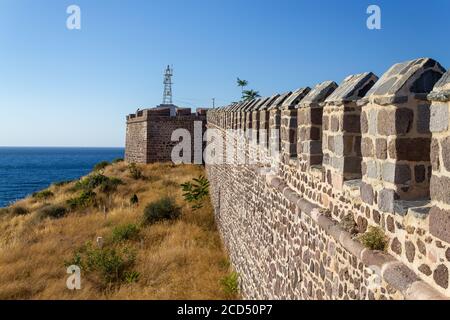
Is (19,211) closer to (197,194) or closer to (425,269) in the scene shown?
(197,194)

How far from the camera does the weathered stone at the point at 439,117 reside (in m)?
2.01

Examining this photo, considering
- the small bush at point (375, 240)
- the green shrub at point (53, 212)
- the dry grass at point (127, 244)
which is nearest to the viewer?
the small bush at point (375, 240)

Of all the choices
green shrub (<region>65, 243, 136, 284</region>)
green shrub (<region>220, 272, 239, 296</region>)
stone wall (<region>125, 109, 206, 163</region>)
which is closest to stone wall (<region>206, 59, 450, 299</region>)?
green shrub (<region>220, 272, 239, 296</region>)

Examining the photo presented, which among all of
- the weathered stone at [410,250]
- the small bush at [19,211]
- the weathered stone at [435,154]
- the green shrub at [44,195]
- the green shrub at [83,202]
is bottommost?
the small bush at [19,211]

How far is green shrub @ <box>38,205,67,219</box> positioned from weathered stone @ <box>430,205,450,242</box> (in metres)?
15.8

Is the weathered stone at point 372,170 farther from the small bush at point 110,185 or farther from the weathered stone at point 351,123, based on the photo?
the small bush at point 110,185

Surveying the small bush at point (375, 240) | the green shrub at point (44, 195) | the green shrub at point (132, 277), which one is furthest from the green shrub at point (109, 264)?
the green shrub at point (44, 195)

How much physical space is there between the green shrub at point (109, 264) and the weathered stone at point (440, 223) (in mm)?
7659

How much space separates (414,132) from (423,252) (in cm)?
73

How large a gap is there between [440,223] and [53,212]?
16.2 meters

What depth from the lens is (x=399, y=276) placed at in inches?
91.4

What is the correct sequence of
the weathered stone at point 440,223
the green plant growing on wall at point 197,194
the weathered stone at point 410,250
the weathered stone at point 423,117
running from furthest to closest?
the green plant growing on wall at point 197,194, the weathered stone at point 423,117, the weathered stone at point 410,250, the weathered stone at point 440,223

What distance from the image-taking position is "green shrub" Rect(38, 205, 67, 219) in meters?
15.9

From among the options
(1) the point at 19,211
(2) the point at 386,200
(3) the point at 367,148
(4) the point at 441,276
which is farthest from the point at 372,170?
(1) the point at 19,211
